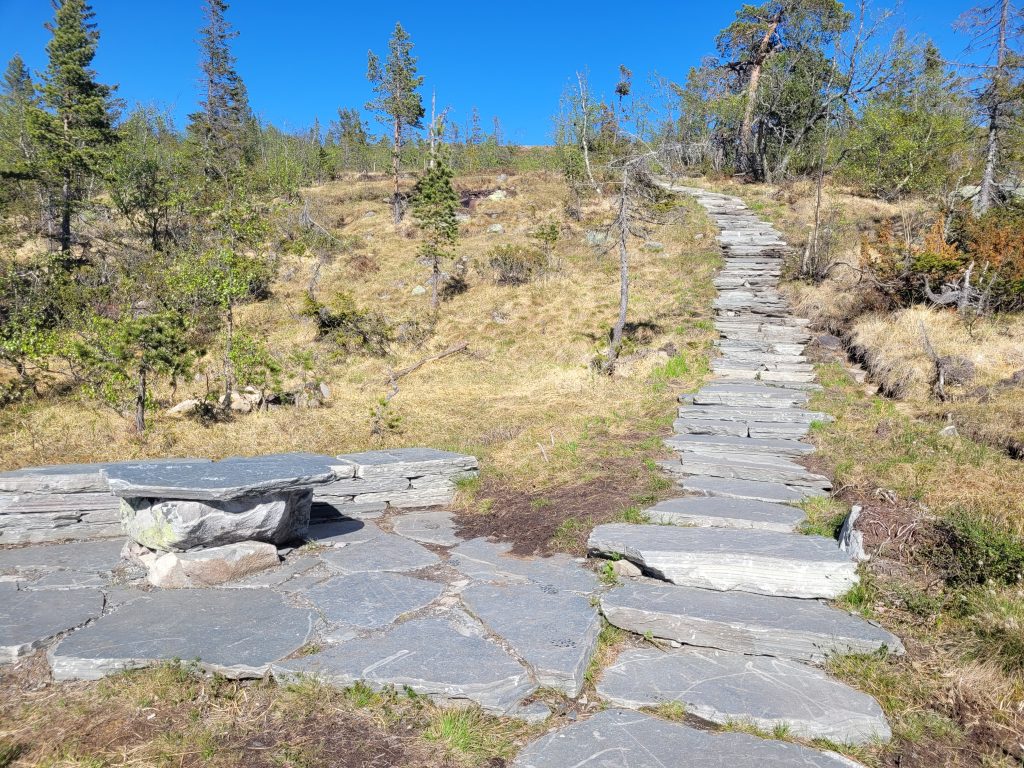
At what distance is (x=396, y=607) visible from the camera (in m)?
3.68

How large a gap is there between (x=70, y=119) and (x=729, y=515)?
27.3 meters

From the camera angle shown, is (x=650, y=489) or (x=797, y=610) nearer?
(x=797, y=610)

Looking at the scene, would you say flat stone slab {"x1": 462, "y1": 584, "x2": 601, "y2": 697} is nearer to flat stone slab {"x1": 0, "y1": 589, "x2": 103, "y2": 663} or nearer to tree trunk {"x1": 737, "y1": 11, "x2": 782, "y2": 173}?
flat stone slab {"x1": 0, "y1": 589, "x2": 103, "y2": 663}

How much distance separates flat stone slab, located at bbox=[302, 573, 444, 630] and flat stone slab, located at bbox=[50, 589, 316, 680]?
0.59ft

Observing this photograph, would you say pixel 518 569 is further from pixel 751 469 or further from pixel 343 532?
pixel 751 469

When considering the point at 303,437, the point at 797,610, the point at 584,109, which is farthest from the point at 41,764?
the point at 584,109

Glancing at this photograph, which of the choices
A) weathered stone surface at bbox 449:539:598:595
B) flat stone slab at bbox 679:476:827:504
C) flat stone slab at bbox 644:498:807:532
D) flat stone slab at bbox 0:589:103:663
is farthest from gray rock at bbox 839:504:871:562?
flat stone slab at bbox 0:589:103:663

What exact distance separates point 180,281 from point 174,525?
21.7 ft

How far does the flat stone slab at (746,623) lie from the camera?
309 cm

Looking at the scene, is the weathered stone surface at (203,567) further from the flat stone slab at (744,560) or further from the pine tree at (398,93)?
the pine tree at (398,93)

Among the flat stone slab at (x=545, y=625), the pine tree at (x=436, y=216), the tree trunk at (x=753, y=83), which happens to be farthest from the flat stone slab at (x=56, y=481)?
the tree trunk at (x=753, y=83)

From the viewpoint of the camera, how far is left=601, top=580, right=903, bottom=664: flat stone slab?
309 cm

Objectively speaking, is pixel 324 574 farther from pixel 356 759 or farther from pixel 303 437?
pixel 303 437

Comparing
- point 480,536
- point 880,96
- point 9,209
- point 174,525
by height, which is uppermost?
point 880,96
